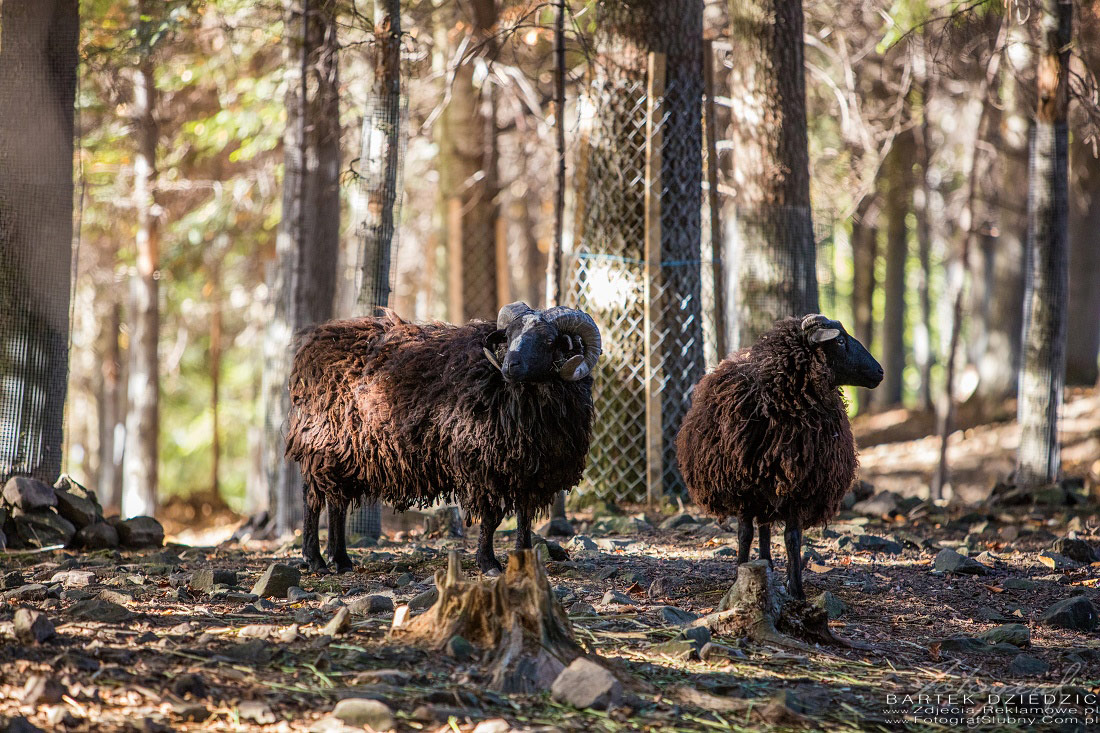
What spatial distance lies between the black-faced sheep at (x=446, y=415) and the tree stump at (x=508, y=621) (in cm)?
168

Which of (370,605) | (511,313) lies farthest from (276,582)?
(511,313)

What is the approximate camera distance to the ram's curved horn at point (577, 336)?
6.60m

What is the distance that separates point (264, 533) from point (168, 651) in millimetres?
7148

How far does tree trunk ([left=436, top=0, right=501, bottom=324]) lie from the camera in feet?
52.2

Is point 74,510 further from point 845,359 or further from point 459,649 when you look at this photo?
point 845,359

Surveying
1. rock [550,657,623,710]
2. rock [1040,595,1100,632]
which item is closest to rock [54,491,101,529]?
rock [550,657,623,710]

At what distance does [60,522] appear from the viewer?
8883 mm

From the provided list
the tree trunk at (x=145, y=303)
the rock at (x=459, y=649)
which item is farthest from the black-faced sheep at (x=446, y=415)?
the tree trunk at (x=145, y=303)

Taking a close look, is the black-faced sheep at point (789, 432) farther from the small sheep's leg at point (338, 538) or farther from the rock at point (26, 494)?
the rock at point (26, 494)

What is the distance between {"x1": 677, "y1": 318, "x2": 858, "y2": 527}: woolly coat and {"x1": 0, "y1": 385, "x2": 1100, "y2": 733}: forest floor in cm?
72

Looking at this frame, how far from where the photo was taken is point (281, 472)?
455 inches

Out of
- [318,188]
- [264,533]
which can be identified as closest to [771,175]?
[318,188]

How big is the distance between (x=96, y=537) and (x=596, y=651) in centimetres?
577

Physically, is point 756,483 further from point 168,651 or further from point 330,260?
point 330,260
